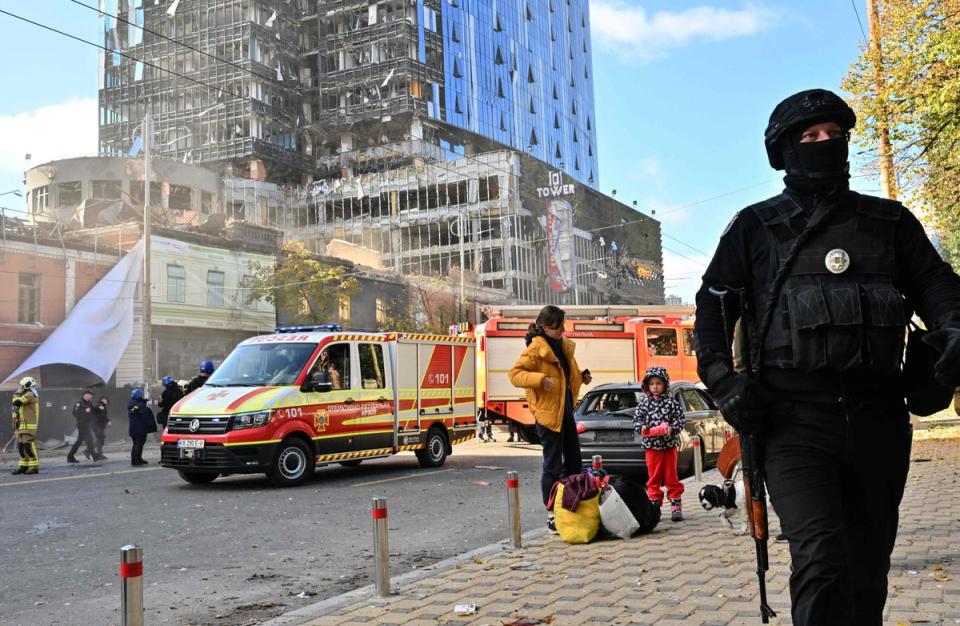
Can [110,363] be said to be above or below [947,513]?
above

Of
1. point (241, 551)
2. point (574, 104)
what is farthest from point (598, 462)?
point (574, 104)

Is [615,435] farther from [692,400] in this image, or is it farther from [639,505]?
[639,505]

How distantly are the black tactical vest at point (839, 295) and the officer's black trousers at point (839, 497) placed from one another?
15 cm

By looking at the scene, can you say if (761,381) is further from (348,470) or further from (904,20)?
(904,20)

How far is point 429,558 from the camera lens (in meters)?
7.27

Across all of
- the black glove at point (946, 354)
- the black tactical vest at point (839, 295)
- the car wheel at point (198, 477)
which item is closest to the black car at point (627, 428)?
the car wheel at point (198, 477)

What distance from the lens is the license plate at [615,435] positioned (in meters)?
12.2

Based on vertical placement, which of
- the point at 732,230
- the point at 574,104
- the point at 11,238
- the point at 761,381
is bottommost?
the point at 761,381

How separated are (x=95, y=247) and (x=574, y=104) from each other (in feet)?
268

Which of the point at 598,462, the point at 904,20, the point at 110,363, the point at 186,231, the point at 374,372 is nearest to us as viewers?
the point at 598,462

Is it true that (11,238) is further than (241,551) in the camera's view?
Yes

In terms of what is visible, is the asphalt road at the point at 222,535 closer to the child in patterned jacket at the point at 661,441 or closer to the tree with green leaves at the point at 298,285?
the child in patterned jacket at the point at 661,441

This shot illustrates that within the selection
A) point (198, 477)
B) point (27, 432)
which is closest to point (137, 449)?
point (27, 432)

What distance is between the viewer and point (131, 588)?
3754 millimetres
